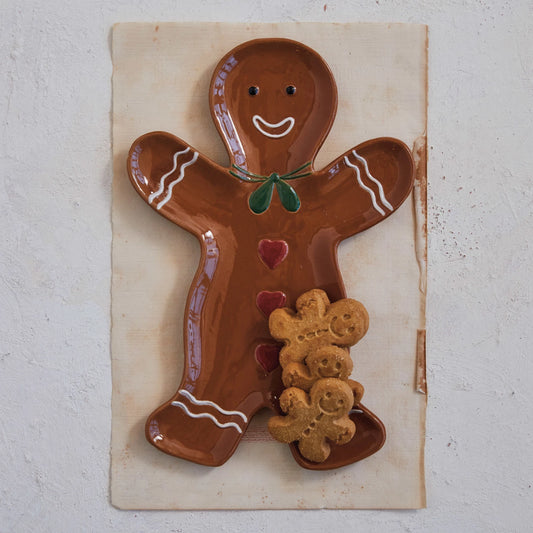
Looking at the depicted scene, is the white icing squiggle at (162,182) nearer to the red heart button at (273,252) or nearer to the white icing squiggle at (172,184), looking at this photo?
the white icing squiggle at (172,184)

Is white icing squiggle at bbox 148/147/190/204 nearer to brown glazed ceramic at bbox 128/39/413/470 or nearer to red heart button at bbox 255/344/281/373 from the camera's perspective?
brown glazed ceramic at bbox 128/39/413/470

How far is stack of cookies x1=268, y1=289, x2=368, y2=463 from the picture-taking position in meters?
0.87

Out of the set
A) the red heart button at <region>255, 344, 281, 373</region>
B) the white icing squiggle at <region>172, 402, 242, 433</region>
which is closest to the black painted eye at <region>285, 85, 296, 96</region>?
the red heart button at <region>255, 344, 281, 373</region>

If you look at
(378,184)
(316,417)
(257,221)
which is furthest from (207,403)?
(378,184)

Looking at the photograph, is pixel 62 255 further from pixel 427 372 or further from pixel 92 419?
pixel 427 372

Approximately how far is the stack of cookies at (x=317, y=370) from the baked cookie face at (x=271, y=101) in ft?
0.79

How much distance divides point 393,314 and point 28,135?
0.65m

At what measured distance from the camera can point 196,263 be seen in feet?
3.27

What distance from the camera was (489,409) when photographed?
1003 millimetres

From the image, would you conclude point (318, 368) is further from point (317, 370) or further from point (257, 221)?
point (257, 221)

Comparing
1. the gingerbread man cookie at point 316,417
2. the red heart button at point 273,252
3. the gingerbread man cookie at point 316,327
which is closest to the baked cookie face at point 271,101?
the red heart button at point 273,252

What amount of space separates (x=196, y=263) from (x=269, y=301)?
0.14 m

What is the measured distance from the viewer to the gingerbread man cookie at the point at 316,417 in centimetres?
87

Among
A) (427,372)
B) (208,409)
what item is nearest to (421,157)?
(427,372)
